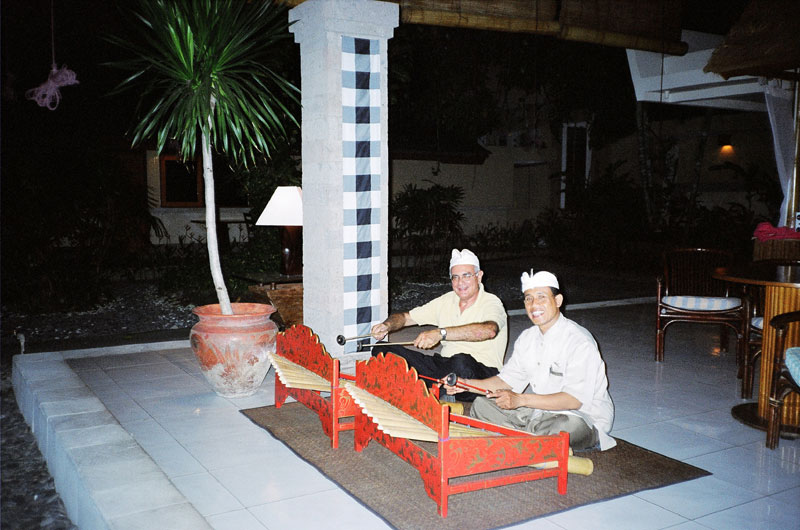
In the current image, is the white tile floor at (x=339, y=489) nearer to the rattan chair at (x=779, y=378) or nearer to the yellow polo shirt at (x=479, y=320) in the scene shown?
the rattan chair at (x=779, y=378)

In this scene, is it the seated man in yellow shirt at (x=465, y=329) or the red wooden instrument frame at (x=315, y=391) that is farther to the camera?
the seated man in yellow shirt at (x=465, y=329)

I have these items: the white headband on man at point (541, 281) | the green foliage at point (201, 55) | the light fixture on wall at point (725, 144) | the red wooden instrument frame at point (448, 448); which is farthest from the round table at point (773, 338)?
the light fixture on wall at point (725, 144)

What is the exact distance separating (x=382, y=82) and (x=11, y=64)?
7.62 meters

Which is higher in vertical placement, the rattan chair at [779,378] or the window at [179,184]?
the window at [179,184]

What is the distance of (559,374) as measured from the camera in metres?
3.29

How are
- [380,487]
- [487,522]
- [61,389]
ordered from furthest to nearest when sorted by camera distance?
[61,389] < [380,487] < [487,522]

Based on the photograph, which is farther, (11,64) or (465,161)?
(465,161)

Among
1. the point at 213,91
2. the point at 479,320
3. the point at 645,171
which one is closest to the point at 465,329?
the point at 479,320

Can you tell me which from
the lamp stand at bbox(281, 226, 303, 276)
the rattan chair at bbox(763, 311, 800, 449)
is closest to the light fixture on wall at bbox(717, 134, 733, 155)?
the lamp stand at bbox(281, 226, 303, 276)

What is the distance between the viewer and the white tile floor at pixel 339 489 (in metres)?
2.85

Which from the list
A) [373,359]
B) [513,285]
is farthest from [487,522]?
[513,285]

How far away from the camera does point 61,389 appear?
434cm

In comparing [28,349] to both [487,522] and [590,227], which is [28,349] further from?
[590,227]

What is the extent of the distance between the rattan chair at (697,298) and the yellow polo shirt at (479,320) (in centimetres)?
196
